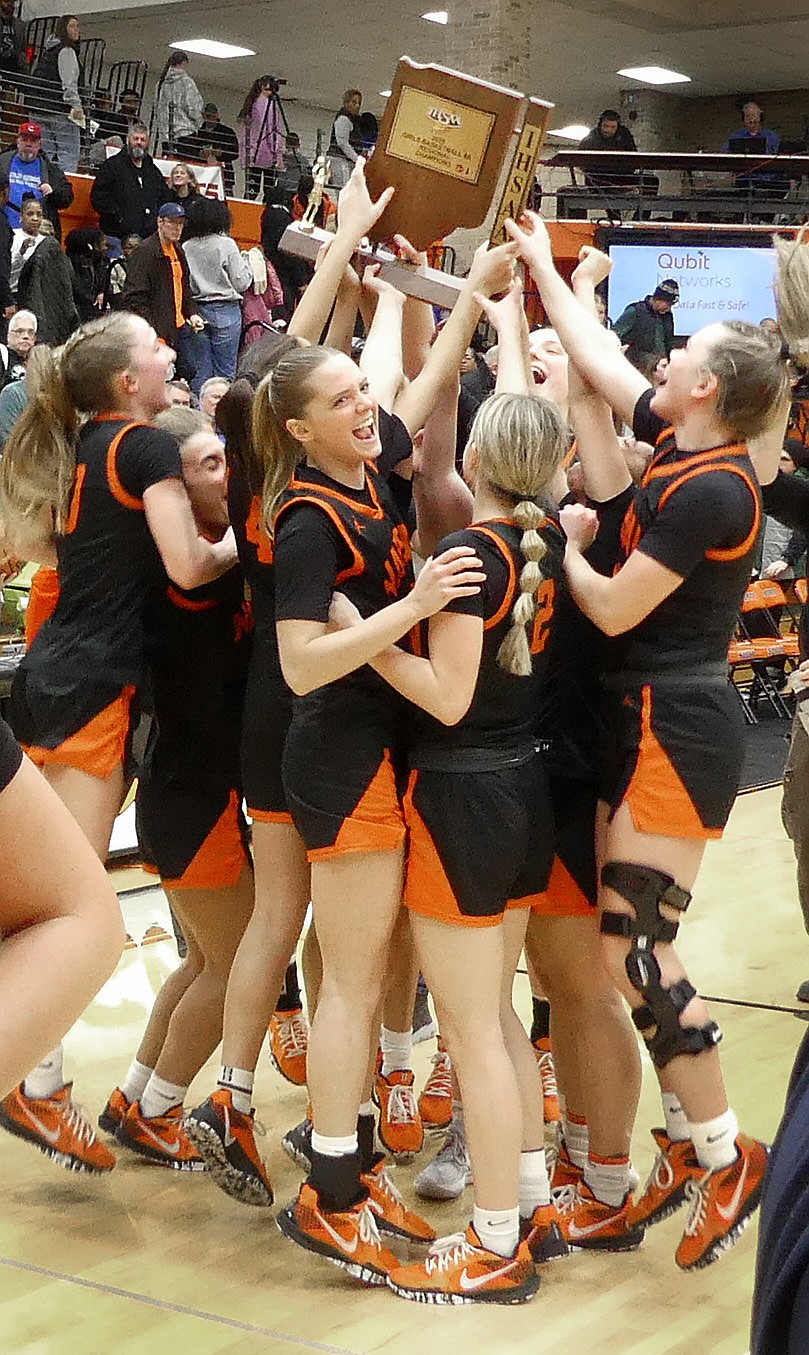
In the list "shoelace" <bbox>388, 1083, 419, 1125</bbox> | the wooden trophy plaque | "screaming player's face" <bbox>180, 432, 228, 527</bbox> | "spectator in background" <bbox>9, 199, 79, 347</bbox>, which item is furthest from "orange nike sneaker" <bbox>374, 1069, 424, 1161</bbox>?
"spectator in background" <bbox>9, 199, 79, 347</bbox>

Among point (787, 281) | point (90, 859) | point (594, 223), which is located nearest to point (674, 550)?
point (787, 281)

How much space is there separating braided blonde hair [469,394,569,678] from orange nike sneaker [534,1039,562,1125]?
1.25 meters

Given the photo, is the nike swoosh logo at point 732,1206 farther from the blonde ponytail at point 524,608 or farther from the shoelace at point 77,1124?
the shoelace at point 77,1124

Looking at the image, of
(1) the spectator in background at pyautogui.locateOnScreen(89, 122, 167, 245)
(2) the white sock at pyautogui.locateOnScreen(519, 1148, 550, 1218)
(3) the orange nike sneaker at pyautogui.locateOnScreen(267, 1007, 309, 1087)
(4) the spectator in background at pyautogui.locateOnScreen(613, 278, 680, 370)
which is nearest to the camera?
(2) the white sock at pyautogui.locateOnScreen(519, 1148, 550, 1218)

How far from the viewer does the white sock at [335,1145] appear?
9.70 feet

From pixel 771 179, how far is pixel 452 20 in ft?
13.3

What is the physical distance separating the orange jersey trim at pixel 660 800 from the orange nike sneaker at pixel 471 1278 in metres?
0.80

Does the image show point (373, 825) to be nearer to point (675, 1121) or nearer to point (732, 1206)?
point (675, 1121)

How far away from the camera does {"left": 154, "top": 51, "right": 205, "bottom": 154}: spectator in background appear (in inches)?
656

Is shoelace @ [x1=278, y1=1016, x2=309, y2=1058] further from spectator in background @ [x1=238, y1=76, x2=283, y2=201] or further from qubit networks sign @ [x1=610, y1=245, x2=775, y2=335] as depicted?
spectator in background @ [x1=238, y1=76, x2=283, y2=201]

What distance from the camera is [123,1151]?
142 inches

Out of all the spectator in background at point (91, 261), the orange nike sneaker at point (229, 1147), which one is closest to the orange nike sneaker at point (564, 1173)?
the orange nike sneaker at point (229, 1147)

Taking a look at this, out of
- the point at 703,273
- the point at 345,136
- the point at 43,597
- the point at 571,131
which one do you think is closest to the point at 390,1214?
the point at 43,597

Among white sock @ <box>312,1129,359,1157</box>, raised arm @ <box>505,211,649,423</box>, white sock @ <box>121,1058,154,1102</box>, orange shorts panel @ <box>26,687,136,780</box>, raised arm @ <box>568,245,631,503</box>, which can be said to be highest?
raised arm @ <box>505,211,649,423</box>
